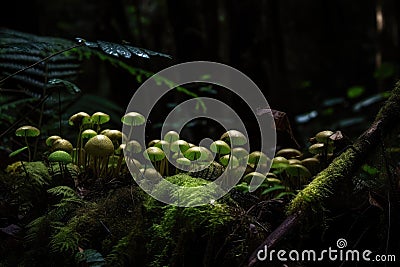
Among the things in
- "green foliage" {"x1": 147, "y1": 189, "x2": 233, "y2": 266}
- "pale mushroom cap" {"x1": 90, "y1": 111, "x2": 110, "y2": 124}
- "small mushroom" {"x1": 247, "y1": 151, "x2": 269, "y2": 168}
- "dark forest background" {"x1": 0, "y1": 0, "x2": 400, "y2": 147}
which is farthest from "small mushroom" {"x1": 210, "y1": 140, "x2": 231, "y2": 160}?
"dark forest background" {"x1": 0, "y1": 0, "x2": 400, "y2": 147}

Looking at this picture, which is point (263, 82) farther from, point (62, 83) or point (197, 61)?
point (62, 83)

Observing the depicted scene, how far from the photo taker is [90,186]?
1.58m

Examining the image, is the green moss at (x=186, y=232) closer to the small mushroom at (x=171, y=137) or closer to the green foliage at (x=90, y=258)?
the green foliage at (x=90, y=258)

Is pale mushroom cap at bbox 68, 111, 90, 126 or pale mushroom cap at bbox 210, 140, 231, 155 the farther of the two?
pale mushroom cap at bbox 68, 111, 90, 126

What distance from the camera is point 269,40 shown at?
427 cm

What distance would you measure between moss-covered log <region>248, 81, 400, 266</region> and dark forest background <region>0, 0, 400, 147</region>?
0.48m

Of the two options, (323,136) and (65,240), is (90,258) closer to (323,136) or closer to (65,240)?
(65,240)

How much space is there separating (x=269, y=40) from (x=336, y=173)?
9.97ft

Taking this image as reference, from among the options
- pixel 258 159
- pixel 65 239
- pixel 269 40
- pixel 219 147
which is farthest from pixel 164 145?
pixel 269 40

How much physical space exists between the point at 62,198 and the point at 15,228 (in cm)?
18

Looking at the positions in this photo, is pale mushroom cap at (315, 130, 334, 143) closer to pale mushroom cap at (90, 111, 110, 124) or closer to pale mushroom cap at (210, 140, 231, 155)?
pale mushroom cap at (210, 140, 231, 155)

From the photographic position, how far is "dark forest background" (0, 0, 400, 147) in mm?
4145

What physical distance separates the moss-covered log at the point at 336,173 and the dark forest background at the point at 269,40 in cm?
48

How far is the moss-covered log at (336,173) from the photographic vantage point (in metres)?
1.31
